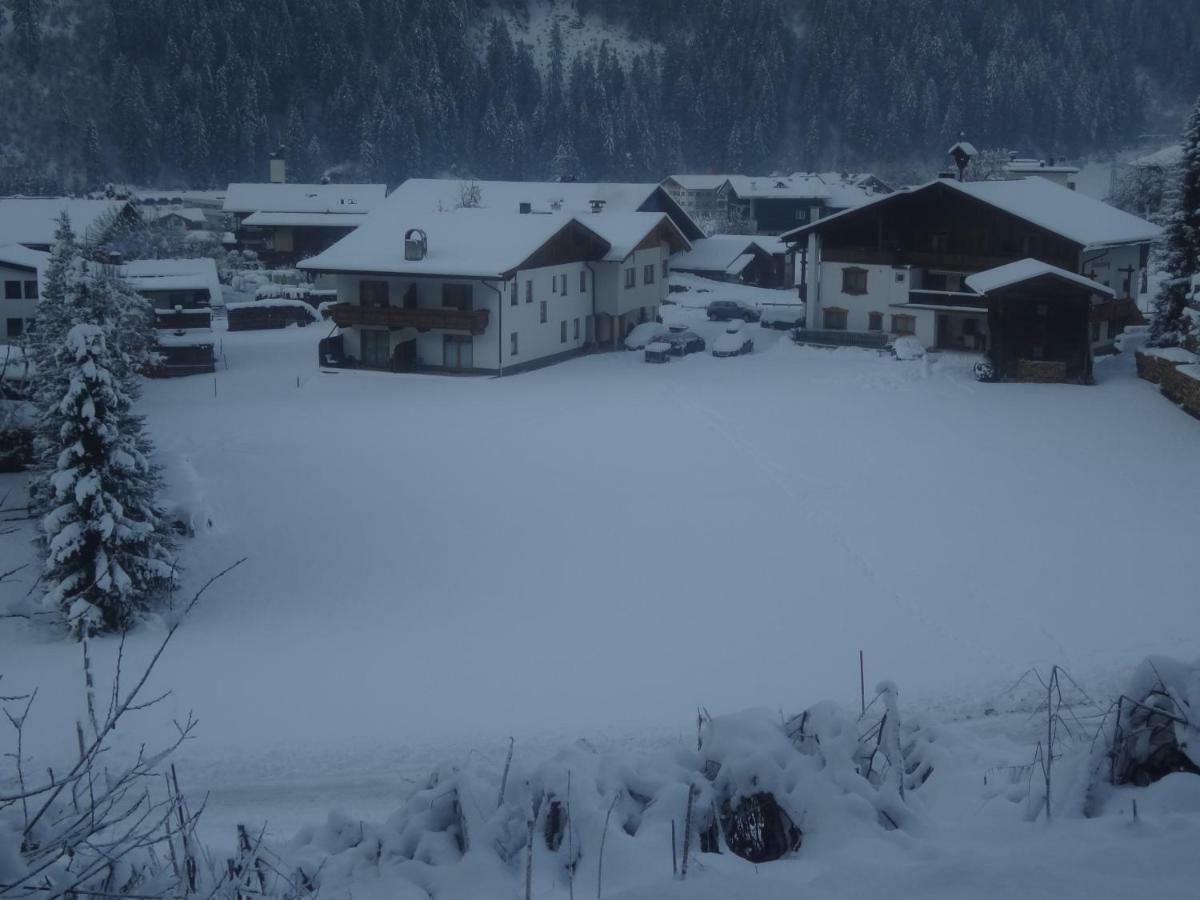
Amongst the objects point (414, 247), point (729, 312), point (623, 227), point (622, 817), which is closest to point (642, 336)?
point (623, 227)

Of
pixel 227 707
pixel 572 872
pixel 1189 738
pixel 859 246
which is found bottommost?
pixel 227 707

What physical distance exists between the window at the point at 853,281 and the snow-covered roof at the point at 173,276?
25535mm

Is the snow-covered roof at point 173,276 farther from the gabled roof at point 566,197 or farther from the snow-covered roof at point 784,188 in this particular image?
the snow-covered roof at point 784,188

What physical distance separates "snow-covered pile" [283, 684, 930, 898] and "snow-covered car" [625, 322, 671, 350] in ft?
138

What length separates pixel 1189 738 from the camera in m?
6.82

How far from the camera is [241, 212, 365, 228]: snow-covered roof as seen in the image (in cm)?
8069

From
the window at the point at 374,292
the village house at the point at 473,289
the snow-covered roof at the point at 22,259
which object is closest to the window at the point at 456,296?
the village house at the point at 473,289

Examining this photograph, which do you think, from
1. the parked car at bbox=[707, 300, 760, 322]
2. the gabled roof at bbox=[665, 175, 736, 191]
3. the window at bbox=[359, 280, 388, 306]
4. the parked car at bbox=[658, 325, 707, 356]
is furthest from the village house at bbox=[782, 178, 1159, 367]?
the gabled roof at bbox=[665, 175, 736, 191]

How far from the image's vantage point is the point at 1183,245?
4053 cm

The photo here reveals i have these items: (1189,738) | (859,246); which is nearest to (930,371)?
(859,246)

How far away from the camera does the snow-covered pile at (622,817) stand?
258 inches

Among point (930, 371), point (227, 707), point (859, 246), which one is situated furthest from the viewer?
point (859, 246)

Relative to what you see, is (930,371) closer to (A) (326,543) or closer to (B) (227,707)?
(A) (326,543)

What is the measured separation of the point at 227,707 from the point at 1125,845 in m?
15.3
